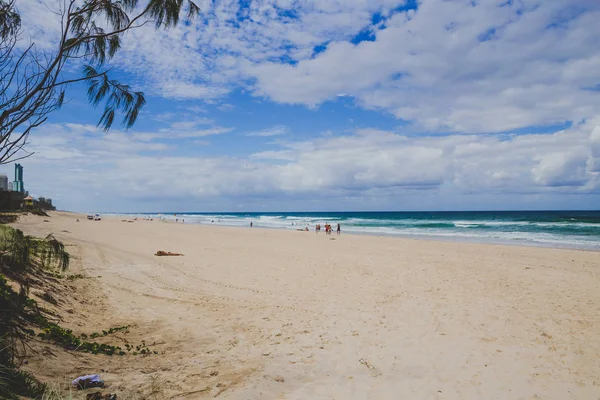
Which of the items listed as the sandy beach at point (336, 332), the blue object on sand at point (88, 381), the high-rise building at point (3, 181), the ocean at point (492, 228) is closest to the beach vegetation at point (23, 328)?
the sandy beach at point (336, 332)

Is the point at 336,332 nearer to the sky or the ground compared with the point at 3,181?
nearer to the ground

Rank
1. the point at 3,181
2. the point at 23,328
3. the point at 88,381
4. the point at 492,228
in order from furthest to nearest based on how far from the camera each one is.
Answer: the point at 3,181
the point at 492,228
the point at 23,328
the point at 88,381

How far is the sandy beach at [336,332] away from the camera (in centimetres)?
440

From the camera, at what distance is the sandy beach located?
440 centimetres

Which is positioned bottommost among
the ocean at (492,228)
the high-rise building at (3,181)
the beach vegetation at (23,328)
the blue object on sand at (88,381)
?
the ocean at (492,228)

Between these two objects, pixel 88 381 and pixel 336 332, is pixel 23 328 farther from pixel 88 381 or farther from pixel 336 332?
pixel 336 332

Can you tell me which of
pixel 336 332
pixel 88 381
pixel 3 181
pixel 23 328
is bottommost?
pixel 336 332

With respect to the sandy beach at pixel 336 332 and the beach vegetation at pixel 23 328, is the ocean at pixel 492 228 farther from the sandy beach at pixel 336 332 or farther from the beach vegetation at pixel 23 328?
the beach vegetation at pixel 23 328

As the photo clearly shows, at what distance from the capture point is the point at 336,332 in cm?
641

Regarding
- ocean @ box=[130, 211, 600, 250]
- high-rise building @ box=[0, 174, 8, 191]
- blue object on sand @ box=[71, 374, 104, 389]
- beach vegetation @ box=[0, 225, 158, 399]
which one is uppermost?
high-rise building @ box=[0, 174, 8, 191]

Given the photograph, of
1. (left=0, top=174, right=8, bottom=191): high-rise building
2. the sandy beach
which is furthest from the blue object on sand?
(left=0, top=174, right=8, bottom=191): high-rise building

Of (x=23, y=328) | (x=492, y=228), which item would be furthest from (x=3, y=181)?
(x=492, y=228)

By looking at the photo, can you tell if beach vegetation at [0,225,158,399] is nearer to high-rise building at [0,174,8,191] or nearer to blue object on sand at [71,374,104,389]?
blue object on sand at [71,374,104,389]

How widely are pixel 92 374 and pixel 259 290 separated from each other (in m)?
5.65
